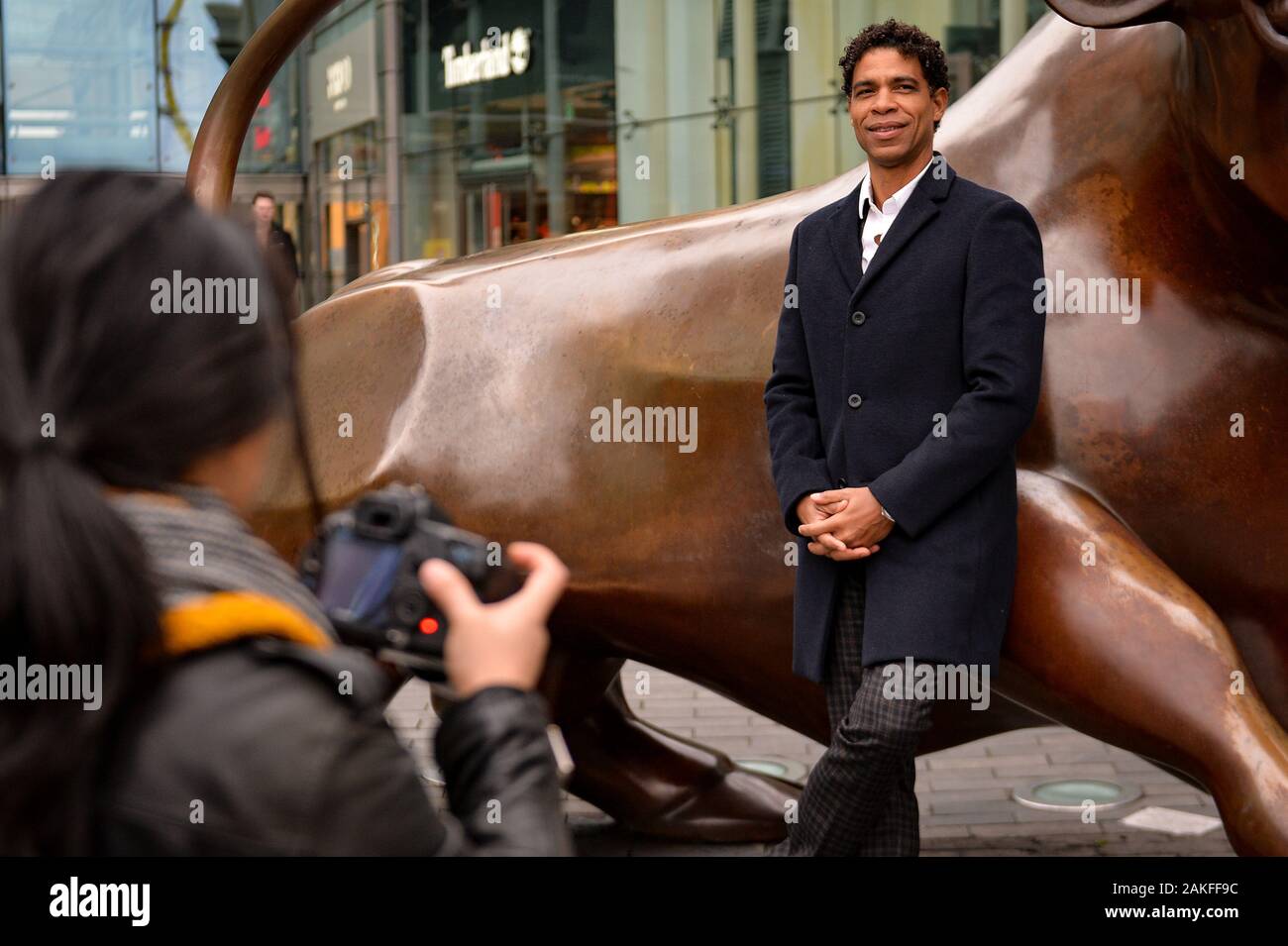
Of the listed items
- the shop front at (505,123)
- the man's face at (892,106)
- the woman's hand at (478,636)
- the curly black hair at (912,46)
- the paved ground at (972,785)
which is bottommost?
the paved ground at (972,785)

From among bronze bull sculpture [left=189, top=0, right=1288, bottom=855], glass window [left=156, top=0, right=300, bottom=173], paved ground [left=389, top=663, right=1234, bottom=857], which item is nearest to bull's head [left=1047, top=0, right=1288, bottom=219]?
bronze bull sculpture [left=189, top=0, right=1288, bottom=855]

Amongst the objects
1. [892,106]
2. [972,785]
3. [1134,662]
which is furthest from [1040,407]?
[972,785]

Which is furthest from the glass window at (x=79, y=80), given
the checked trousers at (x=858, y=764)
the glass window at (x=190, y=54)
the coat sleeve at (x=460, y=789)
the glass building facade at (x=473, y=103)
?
the coat sleeve at (x=460, y=789)

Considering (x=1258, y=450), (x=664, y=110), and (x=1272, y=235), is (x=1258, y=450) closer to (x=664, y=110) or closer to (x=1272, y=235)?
(x=1272, y=235)

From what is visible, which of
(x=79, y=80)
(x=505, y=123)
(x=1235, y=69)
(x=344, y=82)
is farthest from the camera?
(x=79, y=80)

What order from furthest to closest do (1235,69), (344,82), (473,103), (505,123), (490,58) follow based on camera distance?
(344,82) < (473,103) < (505,123) < (490,58) < (1235,69)

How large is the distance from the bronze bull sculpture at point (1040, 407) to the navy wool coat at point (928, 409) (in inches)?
6.6

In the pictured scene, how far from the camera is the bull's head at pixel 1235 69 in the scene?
2.73 m

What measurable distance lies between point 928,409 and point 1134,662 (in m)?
0.60

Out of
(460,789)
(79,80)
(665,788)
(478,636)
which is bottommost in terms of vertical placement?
(665,788)

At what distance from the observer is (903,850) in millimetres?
3256

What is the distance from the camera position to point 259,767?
3.92 ft

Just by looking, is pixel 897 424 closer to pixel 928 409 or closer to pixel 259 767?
pixel 928 409

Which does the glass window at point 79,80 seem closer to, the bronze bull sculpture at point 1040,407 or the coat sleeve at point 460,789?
the bronze bull sculpture at point 1040,407
